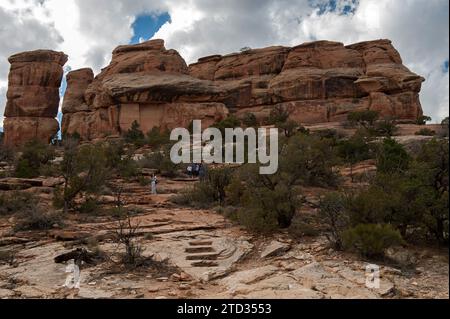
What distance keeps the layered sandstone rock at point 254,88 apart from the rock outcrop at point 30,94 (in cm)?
243

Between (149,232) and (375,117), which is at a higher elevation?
(375,117)

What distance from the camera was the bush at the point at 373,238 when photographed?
6.72 meters

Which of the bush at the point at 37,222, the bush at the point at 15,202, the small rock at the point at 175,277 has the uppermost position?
the bush at the point at 15,202

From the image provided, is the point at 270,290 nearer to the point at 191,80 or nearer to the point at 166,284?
the point at 166,284

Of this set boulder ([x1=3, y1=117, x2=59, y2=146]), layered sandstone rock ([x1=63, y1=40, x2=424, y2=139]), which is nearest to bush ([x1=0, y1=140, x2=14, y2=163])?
layered sandstone rock ([x1=63, y1=40, x2=424, y2=139])

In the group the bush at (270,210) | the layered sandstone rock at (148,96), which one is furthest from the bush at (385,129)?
the bush at (270,210)

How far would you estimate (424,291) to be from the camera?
550 cm

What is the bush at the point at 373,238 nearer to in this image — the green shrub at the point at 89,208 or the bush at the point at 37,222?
the bush at the point at 37,222

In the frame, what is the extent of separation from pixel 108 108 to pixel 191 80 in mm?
8308

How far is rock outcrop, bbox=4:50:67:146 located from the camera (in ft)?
143

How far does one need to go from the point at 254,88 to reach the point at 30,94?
22.2m

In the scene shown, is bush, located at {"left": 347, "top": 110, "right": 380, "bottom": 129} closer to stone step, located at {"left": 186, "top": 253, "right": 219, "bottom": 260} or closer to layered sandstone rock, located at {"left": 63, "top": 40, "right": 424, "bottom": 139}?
layered sandstone rock, located at {"left": 63, "top": 40, "right": 424, "bottom": 139}

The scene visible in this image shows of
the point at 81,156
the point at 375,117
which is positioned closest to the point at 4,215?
the point at 81,156

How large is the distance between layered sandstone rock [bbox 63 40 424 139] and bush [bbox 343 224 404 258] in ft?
110
